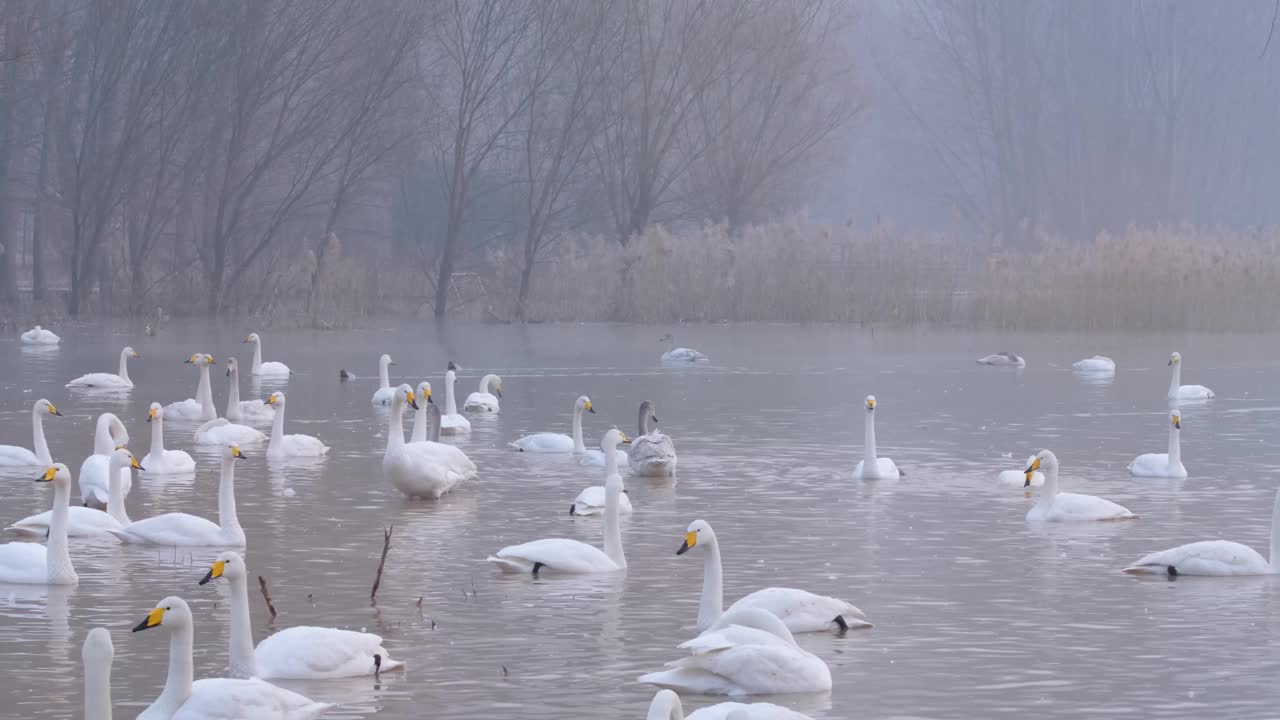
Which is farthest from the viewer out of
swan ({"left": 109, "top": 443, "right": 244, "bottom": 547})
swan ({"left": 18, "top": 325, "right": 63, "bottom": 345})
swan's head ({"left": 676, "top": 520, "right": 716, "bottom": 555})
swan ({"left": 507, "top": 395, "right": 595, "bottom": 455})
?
swan ({"left": 18, "top": 325, "right": 63, "bottom": 345})

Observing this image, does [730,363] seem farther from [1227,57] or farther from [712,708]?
[1227,57]

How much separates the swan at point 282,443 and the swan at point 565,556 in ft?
19.1

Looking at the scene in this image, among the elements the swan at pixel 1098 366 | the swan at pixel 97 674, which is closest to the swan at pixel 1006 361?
the swan at pixel 1098 366

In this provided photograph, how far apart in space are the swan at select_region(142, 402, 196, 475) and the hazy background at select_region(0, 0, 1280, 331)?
43.6 feet

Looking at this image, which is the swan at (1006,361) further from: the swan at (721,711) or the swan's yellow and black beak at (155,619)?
the swan's yellow and black beak at (155,619)

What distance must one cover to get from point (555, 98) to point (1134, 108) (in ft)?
67.0

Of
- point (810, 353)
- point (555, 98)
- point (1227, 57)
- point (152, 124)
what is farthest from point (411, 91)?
point (1227, 57)

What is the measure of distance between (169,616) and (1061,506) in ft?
23.0

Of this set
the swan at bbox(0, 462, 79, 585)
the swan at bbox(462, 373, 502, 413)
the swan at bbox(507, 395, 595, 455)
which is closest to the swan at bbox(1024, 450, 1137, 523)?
the swan at bbox(507, 395, 595, 455)

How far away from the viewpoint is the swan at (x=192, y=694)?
6.73 meters

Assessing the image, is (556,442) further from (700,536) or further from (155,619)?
(155,619)

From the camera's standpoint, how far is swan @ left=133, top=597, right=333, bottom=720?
673 cm

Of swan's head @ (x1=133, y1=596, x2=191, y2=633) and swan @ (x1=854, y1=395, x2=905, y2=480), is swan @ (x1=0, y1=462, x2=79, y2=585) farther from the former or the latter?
swan @ (x1=854, y1=395, x2=905, y2=480)

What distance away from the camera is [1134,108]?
60.9 metres
